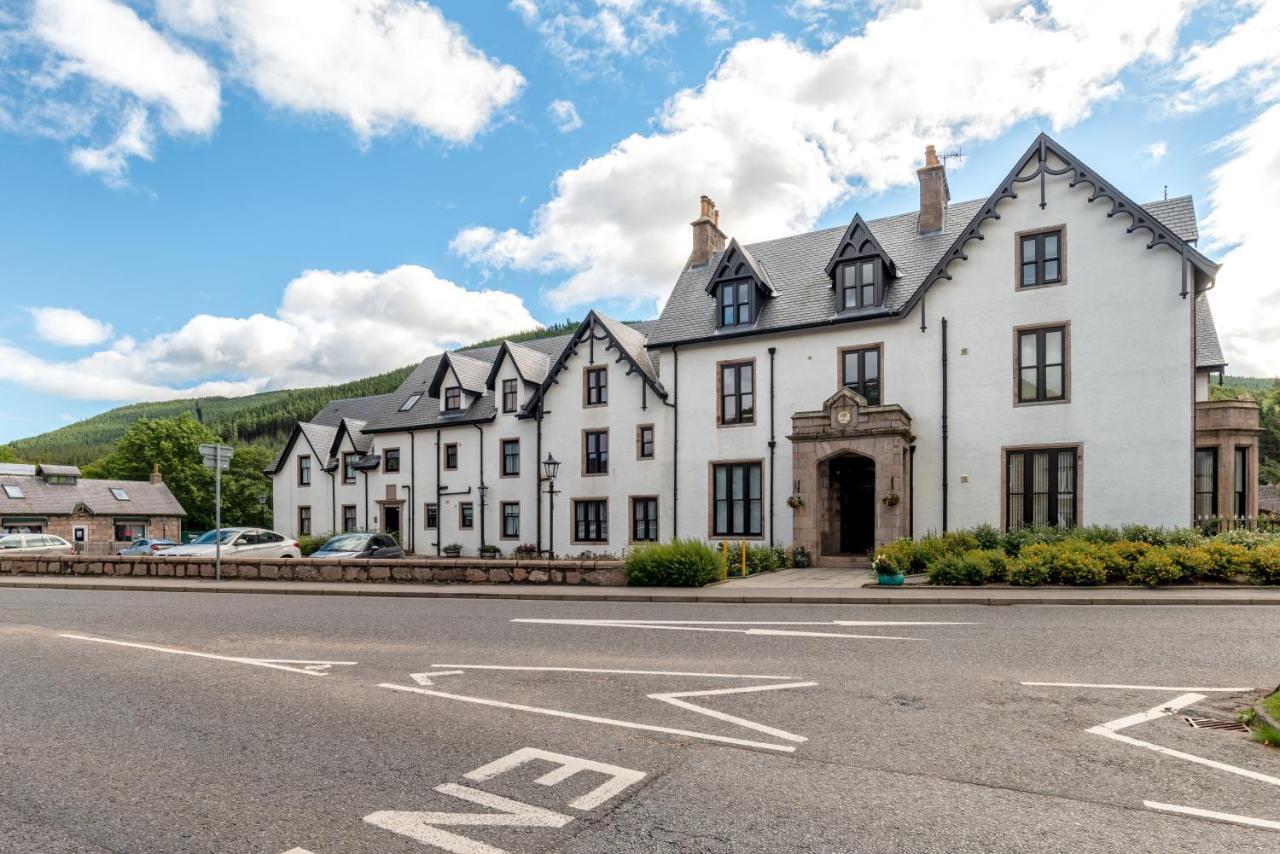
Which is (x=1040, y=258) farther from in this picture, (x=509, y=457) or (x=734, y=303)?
(x=509, y=457)

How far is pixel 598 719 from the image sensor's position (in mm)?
6793

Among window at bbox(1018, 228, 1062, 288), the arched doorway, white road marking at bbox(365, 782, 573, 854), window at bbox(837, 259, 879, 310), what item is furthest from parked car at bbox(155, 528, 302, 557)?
window at bbox(1018, 228, 1062, 288)

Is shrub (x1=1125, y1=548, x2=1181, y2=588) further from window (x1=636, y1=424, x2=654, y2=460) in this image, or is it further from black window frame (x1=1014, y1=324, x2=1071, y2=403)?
window (x1=636, y1=424, x2=654, y2=460)

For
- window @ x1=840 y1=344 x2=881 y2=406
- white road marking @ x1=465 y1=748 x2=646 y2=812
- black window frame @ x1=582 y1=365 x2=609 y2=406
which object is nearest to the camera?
white road marking @ x1=465 y1=748 x2=646 y2=812

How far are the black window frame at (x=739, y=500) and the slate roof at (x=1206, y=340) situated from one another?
526 inches

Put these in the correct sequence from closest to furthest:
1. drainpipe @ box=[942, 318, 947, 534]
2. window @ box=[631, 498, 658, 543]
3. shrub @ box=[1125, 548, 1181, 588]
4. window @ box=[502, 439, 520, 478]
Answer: shrub @ box=[1125, 548, 1181, 588], drainpipe @ box=[942, 318, 947, 534], window @ box=[631, 498, 658, 543], window @ box=[502, 439, 520, 478]

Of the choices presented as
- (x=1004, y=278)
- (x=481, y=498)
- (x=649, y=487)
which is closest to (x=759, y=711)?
(x=1004, y=278)

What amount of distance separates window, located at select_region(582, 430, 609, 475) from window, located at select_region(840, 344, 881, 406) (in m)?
9.79

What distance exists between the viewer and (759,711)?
7055 millimetres

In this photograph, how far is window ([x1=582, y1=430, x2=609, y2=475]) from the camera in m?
31.3

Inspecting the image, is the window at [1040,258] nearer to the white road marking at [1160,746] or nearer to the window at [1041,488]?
the window at [1041,488]

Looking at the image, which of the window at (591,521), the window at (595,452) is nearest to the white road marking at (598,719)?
the window at (591,521)

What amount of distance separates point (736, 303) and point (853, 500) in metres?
8.06

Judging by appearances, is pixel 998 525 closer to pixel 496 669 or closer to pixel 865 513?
pixel 865 513
